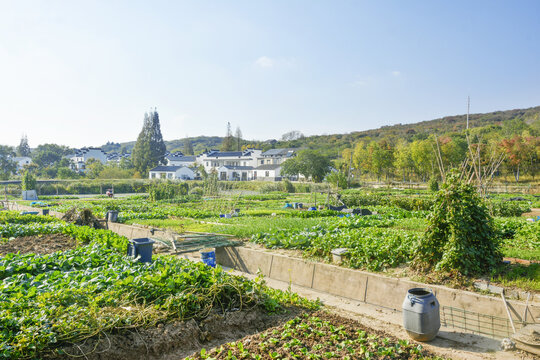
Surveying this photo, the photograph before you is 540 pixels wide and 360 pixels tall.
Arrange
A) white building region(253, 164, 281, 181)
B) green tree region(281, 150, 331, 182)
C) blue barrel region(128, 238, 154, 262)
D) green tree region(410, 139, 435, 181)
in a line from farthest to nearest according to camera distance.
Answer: white building region(253, 164, 281, 181)
green tree region(281, 150, 331, 182)
green tree region(410, 139, 435, 181)
blue barrel region(128, 238, 154, 262)

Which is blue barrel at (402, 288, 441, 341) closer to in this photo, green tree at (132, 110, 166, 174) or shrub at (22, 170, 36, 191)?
shrub at (22, 170, 36, 191)

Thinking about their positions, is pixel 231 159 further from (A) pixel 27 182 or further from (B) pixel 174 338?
(B) pixel 174 338

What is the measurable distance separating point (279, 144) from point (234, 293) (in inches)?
4587

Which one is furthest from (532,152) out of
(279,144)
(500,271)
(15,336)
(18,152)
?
(18,152)

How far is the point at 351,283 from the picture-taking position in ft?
23.1

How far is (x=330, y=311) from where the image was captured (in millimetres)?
6055

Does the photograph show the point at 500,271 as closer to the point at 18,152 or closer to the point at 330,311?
the point at 330,311

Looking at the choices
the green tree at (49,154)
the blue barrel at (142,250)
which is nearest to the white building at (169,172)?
the green tree at (49,154)

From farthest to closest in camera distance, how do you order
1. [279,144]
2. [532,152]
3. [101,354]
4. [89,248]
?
[279,144] < [532,152] < [89,248] < [101,354]

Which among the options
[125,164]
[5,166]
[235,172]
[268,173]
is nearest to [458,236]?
[268,173]

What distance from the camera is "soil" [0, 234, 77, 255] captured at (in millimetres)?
10219

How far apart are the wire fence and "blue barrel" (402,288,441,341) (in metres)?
0.65

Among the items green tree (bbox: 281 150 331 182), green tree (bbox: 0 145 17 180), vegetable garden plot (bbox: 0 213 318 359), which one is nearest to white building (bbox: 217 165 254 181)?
green tree (bbox: 281 150 331 182)

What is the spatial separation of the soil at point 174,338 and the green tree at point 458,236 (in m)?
2.88
